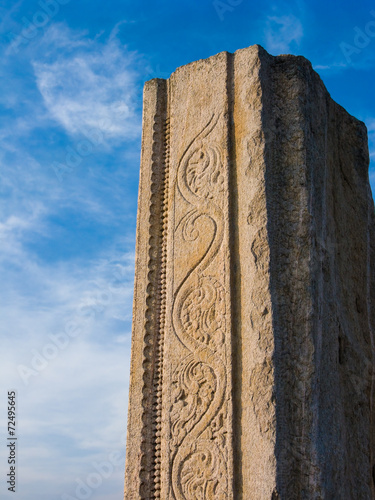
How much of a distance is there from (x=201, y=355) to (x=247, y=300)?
492mm

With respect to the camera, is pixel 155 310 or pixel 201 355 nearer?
pixel 201 355

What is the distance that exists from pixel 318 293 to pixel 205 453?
1.31 meters

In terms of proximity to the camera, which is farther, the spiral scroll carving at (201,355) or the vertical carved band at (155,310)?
the vertical carved band at (155,310)

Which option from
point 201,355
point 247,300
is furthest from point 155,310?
point 247,300

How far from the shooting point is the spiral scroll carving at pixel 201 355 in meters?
3.93

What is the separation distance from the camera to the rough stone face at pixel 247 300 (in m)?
3.90

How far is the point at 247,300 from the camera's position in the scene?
4.14 meters

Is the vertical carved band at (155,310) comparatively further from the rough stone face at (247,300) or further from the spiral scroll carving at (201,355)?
the spiral scroll carving at (201,355)

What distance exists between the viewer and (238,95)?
4.79 m

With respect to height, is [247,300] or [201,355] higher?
[247,300]

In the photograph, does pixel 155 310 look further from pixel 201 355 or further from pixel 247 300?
pixel 247 300

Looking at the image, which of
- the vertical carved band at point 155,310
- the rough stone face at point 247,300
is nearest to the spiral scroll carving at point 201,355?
the rough stone face at point 247,300

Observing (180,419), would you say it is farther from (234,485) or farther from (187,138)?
(187,138)

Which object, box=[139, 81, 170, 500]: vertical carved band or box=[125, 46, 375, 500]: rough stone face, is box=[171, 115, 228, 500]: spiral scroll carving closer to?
box=[125, 46, 375, 500]: rough stone face
